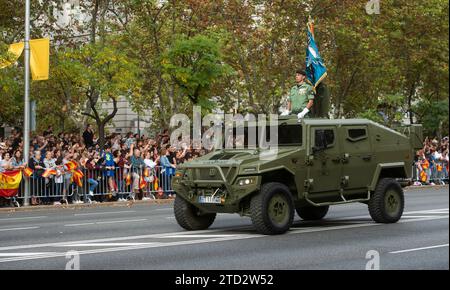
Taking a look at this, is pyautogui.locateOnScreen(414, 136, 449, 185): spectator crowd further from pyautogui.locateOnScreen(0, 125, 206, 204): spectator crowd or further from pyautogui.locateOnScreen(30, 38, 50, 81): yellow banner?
pyautogui.locateOnScreen(30, 38, 50, 81): yellow banner

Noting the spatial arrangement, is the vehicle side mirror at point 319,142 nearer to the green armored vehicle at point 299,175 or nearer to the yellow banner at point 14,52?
the green armored vehicle at point 299,175

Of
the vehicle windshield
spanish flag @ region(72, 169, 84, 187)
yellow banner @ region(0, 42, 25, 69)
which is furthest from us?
yellow banner @ region(0, 42, 25, 69)

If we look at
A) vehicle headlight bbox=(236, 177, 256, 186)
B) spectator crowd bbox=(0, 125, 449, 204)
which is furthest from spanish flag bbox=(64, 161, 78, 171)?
vehicle headlight bbox=(236, 177, 256, 186)

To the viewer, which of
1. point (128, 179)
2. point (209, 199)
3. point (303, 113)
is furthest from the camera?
point (128, 179)

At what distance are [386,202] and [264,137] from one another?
2882mm

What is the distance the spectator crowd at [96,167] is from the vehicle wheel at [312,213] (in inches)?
381

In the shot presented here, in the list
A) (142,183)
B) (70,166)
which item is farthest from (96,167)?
(142,183)

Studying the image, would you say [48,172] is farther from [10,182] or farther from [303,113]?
[303,113]

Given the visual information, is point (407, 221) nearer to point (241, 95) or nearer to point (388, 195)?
point (388, 195)

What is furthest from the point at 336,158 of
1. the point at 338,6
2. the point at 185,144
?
the point at 338,6

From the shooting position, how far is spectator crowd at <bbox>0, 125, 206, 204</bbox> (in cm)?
2362

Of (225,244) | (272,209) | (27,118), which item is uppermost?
(27,118)

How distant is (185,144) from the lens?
2809 centimetres

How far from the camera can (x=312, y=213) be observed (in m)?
16.6
